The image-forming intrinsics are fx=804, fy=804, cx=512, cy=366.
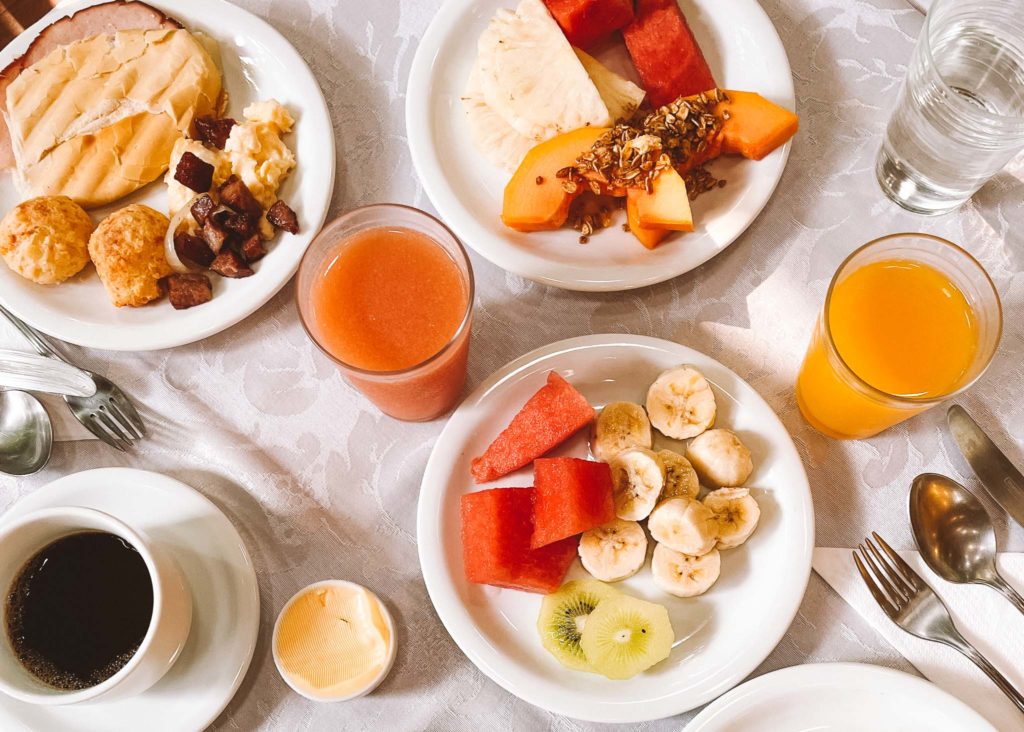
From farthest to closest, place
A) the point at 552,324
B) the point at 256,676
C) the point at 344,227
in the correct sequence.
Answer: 1. the point at 552,324
2. the point at 256,676
3. the point at 344,227

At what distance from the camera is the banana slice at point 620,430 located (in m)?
1.23

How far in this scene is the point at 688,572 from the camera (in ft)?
3.81

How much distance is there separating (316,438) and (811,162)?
98cm

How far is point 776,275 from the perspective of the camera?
1366mm

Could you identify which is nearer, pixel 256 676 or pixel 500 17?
pixel 256 676

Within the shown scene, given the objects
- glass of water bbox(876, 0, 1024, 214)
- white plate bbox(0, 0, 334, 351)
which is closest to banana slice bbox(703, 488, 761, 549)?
glass of water bbox(876, 0, 1024, 214)

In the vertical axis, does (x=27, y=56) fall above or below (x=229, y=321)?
above

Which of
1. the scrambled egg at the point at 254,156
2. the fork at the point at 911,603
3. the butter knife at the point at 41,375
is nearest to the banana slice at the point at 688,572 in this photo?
the fork at the point at 911,603

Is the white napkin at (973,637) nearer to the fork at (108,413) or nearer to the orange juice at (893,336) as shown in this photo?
the orange juice at (893,336)

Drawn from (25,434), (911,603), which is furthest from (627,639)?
(25,434)

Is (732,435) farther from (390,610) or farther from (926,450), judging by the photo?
(390,610)

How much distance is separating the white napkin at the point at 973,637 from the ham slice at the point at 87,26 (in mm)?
1501

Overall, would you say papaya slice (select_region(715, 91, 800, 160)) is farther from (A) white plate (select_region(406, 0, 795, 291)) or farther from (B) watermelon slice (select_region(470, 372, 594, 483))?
(B) watermelon slice (select_region(470, 372, 594, 483))

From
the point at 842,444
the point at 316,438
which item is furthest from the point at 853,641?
the point at 316,438
